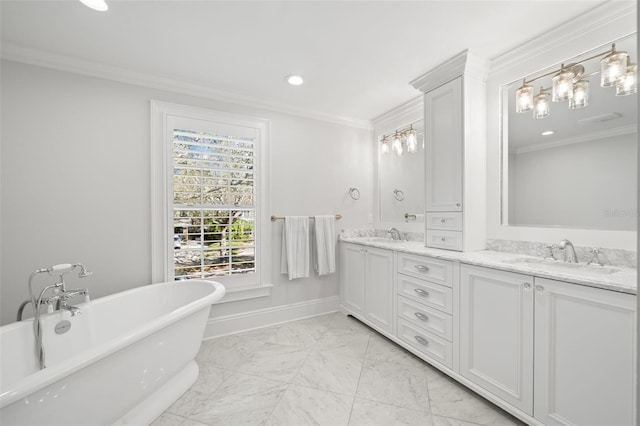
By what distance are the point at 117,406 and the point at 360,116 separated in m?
3.42

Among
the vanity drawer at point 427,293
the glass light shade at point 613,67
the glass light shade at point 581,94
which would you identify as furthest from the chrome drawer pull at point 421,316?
the glass light shade at point 613,67

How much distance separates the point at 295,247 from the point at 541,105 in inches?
97.3

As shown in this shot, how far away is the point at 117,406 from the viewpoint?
138 centimetres

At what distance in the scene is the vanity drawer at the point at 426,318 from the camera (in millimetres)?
1948

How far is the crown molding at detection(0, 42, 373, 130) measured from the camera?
6.56ft

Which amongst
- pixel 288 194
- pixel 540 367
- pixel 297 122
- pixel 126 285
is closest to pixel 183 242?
pixel 126 285

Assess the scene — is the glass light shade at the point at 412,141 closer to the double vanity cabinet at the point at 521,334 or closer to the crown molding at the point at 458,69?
the crown molding at the point at 458,69

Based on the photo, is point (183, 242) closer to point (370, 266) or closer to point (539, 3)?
point (370, 266)

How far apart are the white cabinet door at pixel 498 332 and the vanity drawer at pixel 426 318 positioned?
0.12m

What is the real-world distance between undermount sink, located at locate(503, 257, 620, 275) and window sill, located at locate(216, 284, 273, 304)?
2.22 meters

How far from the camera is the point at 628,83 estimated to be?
1535mm

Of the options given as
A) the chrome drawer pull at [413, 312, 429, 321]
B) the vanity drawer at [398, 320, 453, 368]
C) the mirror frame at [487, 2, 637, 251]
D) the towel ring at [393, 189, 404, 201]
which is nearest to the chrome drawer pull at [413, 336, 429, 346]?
the vanity drawer at [398, 320, 453, 368]

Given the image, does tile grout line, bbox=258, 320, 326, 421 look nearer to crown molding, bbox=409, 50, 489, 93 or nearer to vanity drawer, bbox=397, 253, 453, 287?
vanity drawer, bbox=397, 253, 453, 287

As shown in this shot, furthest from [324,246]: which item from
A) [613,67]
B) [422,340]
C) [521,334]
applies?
[613,67]
